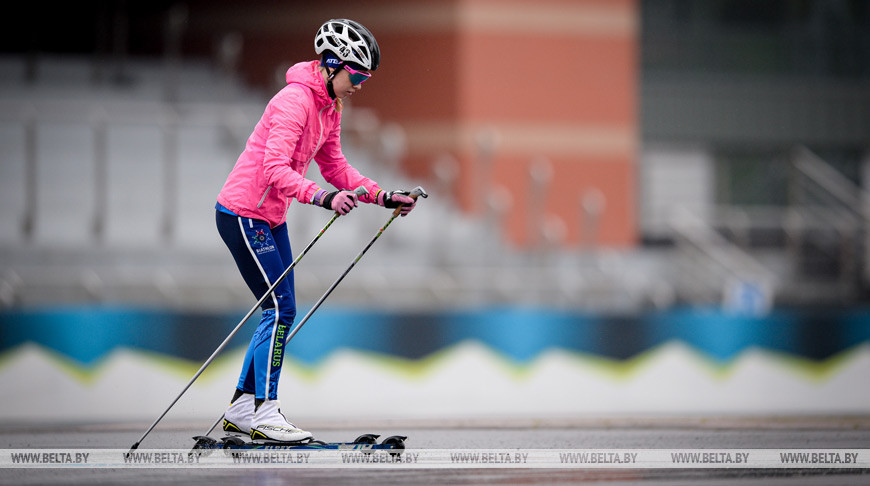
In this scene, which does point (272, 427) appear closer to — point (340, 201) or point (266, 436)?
point (266, 436)

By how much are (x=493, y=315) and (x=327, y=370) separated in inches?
62.0

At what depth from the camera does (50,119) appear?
13875mm

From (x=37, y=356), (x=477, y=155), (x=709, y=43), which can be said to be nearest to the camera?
(x=37, y=356)

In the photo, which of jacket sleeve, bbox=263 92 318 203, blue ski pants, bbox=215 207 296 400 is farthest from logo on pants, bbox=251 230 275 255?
jacket sleeve, bbox=263 92 318 203

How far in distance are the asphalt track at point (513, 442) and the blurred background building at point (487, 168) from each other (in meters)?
1.80

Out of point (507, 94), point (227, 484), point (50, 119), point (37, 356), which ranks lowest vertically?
point (227, 484)

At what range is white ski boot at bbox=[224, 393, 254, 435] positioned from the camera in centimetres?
719

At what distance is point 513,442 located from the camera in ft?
26.4

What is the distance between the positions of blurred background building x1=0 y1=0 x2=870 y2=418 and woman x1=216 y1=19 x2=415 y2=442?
4430 mm

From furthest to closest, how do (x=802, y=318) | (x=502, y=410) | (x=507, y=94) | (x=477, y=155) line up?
(x=507, y=94) < (x=477, y=155) < (x=802, y=318) < (x=502, y=410)

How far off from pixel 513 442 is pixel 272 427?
5.44ft

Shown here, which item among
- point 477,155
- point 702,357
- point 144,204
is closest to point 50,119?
point 144,204

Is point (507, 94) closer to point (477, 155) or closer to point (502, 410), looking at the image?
point (477, 155)

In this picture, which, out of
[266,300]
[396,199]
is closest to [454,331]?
[266,300]
